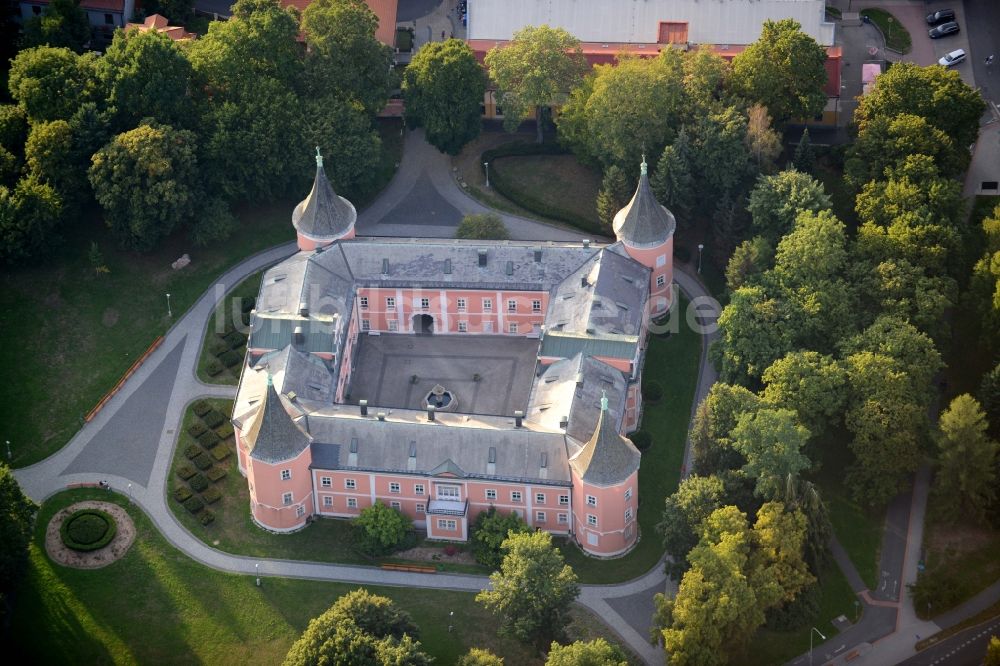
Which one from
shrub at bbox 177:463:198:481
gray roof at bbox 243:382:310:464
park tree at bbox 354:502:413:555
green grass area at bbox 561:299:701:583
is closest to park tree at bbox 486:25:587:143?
green grass area at bbox 561:299:701:583

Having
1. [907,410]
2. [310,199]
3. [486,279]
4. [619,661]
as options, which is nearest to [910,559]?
[907,410]

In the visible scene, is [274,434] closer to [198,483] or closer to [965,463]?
[198,483]

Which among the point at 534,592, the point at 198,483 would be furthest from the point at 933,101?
the point at 198,483

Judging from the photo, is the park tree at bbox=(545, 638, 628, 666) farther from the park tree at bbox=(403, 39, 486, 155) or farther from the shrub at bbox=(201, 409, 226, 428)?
the park tree at bbox=(403, 39, 486, 155)

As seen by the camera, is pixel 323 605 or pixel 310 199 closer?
pixel 323 605

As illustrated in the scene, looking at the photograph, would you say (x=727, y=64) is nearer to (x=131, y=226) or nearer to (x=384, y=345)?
(x=384, y=345)

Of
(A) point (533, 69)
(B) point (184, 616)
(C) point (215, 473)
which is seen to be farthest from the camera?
(A) point (533, 69)
